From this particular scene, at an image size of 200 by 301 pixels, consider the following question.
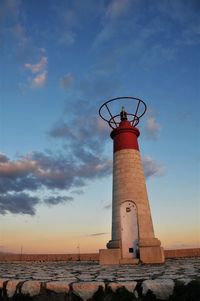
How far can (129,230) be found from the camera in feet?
41.2

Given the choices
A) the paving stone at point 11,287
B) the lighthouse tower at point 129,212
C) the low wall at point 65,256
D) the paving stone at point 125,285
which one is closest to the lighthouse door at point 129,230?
the lighthouse tower at point 129,212

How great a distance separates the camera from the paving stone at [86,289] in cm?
481

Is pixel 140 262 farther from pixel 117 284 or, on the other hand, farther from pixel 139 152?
pixel 117 284

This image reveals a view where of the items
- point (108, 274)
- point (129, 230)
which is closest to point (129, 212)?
point (129, 230)

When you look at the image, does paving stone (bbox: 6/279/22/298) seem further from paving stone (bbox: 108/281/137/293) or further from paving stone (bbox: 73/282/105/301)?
paving stone (bbox: 108/281/137/293)

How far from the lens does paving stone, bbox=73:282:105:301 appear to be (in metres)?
4.81

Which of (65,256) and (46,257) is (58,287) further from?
(46,257)

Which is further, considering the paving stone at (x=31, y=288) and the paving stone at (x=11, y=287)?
the paving stone at (x=11, y=287)

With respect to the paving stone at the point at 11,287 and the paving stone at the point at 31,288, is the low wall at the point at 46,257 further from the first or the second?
the paving stone at the point at 31,288

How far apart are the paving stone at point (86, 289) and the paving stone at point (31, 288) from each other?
71cm

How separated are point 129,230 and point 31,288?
7.91 meters

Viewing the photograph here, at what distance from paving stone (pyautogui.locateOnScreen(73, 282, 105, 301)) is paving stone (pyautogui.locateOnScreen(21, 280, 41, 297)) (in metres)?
0.71

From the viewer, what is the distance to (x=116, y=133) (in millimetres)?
14008

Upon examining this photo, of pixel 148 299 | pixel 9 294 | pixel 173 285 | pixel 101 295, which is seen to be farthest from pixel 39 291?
pixel 173 285
